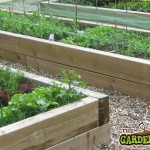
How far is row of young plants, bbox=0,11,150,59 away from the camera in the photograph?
545cm

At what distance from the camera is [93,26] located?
21.3 ft

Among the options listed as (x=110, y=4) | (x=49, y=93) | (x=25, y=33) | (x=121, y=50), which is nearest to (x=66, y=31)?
(x=25, y=33)

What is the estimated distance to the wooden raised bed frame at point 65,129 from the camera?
3.28 m

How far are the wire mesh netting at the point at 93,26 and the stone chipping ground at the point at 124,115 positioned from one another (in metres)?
0.64

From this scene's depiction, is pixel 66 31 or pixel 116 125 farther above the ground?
pixel 66 31

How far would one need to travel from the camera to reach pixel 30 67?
5.90 meters

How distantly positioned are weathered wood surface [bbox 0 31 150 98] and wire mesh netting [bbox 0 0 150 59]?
0.25 meters

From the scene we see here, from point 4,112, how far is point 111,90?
1827 millimetres

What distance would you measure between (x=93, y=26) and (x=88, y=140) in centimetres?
299

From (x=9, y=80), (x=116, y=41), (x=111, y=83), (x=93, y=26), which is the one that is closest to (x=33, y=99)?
(x=9, y=80)

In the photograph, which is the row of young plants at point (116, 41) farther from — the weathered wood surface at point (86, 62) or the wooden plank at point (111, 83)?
the wooden plank at point (111, 83)

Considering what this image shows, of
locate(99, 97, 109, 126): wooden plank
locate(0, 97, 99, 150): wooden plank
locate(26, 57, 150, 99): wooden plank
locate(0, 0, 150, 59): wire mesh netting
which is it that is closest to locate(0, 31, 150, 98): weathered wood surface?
locate(26, 57, 150, 99): wooden plank

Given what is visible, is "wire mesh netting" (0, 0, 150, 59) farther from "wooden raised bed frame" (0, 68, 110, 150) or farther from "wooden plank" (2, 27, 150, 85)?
"wooden raised bed frame" (0, 68, 110, 150)

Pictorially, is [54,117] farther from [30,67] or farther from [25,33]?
[25,33]
